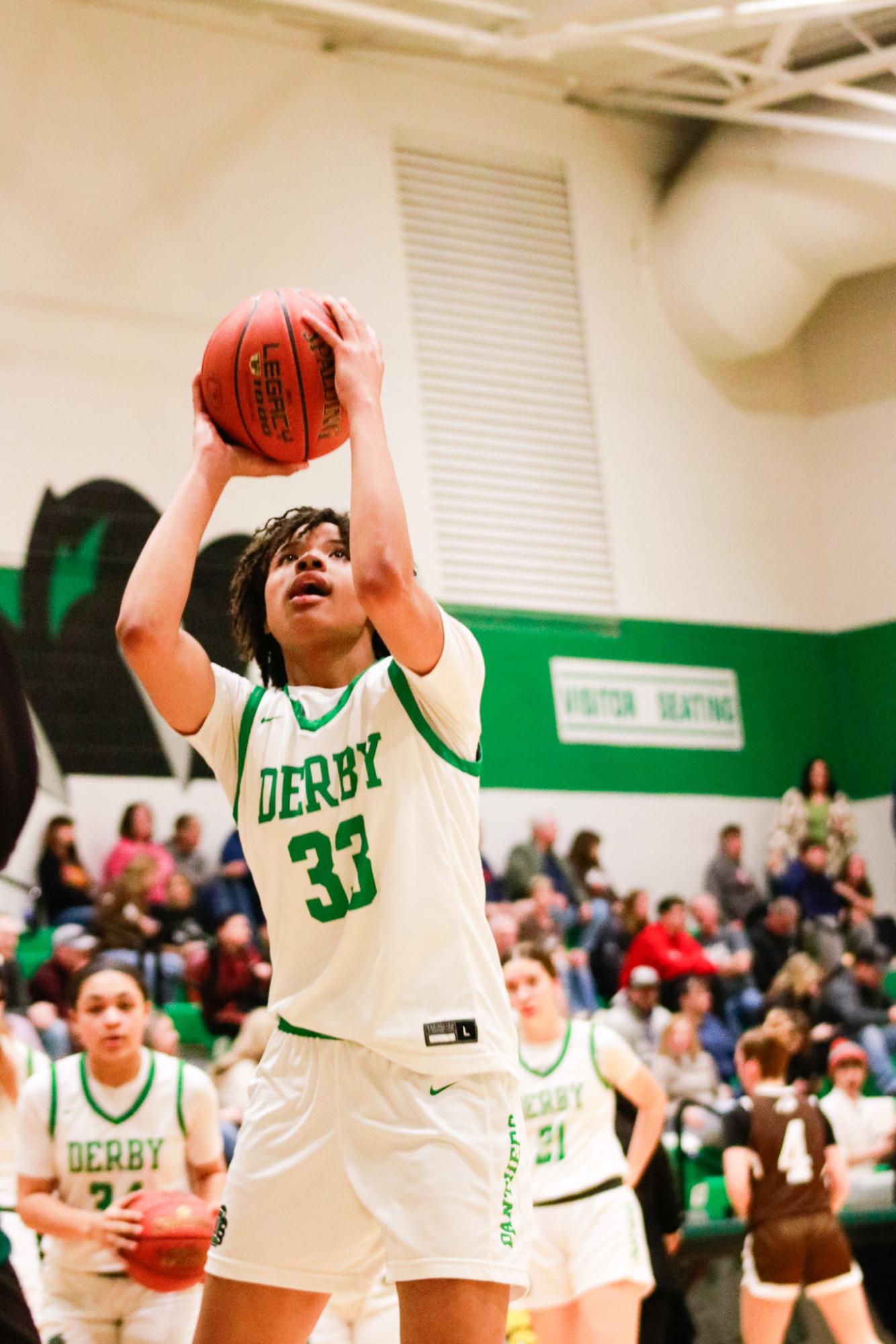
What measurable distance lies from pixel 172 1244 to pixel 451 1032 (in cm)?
229

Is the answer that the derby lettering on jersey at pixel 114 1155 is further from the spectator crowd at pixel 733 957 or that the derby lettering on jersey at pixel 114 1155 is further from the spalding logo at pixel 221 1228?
the spectator crowd at pixel 733 957

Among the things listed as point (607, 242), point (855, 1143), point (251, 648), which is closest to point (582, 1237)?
point (251, 648)

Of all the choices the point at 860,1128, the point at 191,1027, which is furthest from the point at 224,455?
the point at 860,1128

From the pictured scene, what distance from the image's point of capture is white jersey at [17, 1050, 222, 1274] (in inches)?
209

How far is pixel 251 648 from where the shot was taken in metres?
3.57

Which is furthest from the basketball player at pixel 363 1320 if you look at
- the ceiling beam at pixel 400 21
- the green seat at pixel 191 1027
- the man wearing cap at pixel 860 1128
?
the ceiling beam at pixel 400 21

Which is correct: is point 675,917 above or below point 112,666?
below

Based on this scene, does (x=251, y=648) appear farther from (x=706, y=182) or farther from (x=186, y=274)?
(x=706, y=182)

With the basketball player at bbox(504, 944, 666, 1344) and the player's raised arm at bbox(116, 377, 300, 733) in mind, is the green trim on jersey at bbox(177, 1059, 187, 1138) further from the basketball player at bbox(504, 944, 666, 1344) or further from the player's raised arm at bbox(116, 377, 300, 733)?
the player's raised arm at bbox(116, 377, 300, 733)

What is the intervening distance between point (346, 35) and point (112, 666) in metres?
6.04

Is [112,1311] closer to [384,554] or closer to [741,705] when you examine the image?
[384,554]

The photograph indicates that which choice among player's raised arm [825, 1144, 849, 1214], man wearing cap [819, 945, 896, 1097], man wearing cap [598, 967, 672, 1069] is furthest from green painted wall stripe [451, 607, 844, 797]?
player's raised arm [825, 1144, 849, 1214]

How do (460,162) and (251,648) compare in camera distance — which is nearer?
(251,648)

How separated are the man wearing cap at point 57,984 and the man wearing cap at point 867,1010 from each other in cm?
565
